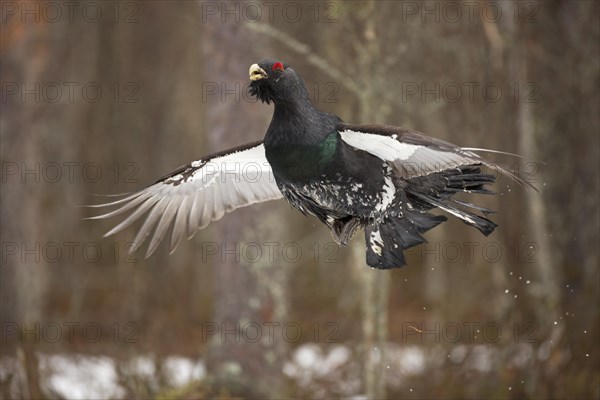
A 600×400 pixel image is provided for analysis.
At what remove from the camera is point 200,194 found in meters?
5.86

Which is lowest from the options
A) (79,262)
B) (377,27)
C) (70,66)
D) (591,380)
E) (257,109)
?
(591,380)

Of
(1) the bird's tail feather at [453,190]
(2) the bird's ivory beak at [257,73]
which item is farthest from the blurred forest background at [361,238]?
(2) the bird's ivory beak at [257,73]

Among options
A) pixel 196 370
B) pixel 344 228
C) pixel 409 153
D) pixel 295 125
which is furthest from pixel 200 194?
pixel 196 370

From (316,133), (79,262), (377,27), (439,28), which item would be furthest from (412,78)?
(79,262)

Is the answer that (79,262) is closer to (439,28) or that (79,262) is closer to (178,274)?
(178,274)

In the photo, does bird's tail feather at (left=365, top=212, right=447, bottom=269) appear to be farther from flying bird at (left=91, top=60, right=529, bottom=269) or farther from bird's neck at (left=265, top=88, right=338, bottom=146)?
bird's neck at (left=265, top=88, right=338, bottom=146)

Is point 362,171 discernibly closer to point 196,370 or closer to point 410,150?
point 410,150

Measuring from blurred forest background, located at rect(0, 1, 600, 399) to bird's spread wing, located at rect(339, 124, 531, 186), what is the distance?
1.56m

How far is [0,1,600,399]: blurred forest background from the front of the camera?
683 centimetres

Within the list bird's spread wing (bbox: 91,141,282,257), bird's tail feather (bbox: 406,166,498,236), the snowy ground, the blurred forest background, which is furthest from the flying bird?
the snowy ground

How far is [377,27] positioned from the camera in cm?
663

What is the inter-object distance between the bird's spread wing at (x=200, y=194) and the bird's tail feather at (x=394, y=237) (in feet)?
2.99

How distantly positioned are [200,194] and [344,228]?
4.16ft

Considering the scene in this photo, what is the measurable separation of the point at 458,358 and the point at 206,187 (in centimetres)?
336
